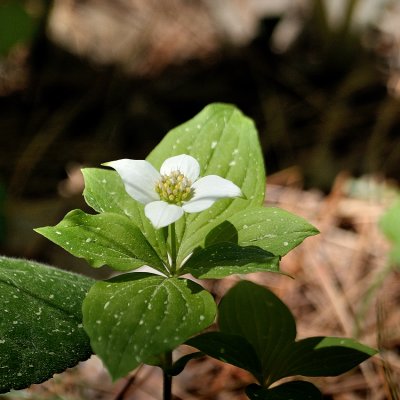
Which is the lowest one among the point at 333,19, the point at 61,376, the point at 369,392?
the point at 61,376

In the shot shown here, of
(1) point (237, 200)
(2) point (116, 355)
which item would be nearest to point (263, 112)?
(1) point (237, 200)

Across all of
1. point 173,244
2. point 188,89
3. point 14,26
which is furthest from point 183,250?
point 188,89

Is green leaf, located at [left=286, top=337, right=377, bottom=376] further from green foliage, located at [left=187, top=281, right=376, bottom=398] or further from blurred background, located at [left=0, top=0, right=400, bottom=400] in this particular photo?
blurred background, located at [left=0, top=0, right=400, bottom=400]

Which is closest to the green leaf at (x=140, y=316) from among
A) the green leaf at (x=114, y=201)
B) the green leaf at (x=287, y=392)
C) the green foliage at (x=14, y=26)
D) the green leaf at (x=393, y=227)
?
the green leaf at (x=114, y=201)

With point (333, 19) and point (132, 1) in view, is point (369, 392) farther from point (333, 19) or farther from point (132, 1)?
point (132, 1)

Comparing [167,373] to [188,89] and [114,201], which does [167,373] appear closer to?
[114,201]
